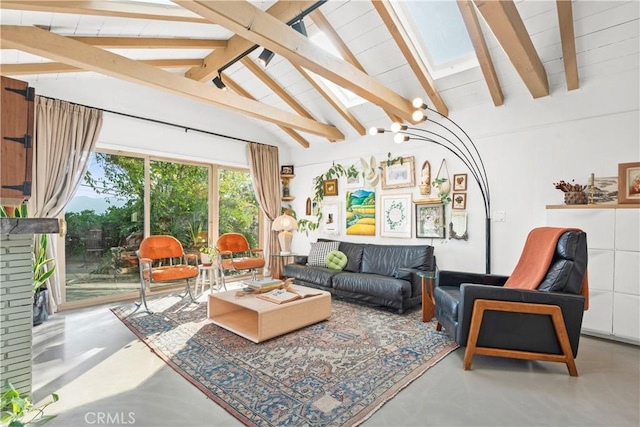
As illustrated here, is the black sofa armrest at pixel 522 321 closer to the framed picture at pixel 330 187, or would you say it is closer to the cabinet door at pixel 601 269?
the cabinet door at pixel 601 269

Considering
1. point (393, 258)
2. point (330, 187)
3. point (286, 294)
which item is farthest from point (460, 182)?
point (286, 294)

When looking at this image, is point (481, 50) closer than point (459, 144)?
Yes

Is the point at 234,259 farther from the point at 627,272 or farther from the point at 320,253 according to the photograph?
the point at 627,272

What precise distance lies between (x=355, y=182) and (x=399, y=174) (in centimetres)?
77

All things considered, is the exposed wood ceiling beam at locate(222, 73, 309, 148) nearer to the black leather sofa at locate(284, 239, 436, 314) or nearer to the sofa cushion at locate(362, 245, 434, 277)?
the black leather sofa at locate(284, 239, 436, 314)

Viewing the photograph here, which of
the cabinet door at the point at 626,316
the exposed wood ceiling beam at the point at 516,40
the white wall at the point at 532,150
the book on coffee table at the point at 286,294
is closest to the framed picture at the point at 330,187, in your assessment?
the white wall at the point at 532,150

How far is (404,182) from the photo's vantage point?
14.3 ft

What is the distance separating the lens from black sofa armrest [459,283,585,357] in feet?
7.00

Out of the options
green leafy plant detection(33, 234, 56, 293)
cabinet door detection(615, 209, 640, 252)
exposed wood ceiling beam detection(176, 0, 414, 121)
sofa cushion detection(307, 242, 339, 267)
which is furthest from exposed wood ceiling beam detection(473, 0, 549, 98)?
green leafy plant detection(33, 234, 56, 293)

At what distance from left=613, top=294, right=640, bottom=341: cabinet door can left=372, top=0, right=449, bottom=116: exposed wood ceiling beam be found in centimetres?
261

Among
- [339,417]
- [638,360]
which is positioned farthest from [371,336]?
[638,360]

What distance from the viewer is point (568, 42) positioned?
2.62 meters

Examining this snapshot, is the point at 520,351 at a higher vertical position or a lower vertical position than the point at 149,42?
lower

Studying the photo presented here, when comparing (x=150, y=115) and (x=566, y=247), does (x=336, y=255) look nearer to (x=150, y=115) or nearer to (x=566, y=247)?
(x=566, y=247)
